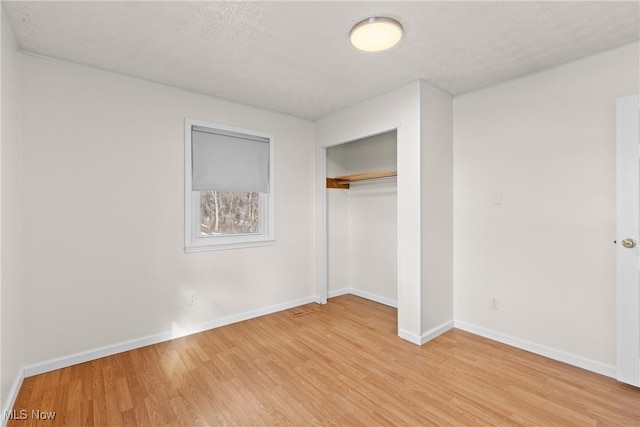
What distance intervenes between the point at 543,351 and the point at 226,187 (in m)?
3.40

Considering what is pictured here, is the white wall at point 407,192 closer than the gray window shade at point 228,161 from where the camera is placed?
Yes

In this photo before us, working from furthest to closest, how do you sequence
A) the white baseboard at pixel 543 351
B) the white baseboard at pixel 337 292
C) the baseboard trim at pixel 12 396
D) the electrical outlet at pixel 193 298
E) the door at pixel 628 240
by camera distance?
the white baseboard at pixel 337 292 → the electrical outlet at pixel 193 298 → the white baseboard at pixel 543 351 → the door at pixel 628 240 → the baseboard trim at pixel 12 396

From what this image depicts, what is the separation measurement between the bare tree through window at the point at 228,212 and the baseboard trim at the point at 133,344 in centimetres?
96

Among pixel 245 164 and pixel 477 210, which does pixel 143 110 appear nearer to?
pixel 245 164

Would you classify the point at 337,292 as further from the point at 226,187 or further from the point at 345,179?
the point at 226,187

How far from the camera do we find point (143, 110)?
2.79 m

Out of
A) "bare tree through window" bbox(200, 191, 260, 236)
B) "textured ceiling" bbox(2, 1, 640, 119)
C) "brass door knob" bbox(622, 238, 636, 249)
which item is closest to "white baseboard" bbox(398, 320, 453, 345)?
"brass door knob" bbox(622, 238, 636, 249)

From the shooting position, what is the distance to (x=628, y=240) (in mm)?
2152

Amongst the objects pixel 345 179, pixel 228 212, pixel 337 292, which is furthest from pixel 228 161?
pixel 337 292

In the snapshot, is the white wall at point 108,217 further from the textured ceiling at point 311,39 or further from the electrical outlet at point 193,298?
the textured ceiling at point 311,39

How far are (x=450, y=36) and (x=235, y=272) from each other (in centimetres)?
296

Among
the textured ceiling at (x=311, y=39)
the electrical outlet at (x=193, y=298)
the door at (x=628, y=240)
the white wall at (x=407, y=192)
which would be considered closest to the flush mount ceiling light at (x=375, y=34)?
the textured ceiling at (x=311, y=39)

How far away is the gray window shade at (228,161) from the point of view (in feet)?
10.3

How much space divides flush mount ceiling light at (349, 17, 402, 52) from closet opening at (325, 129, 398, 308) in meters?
1.85
